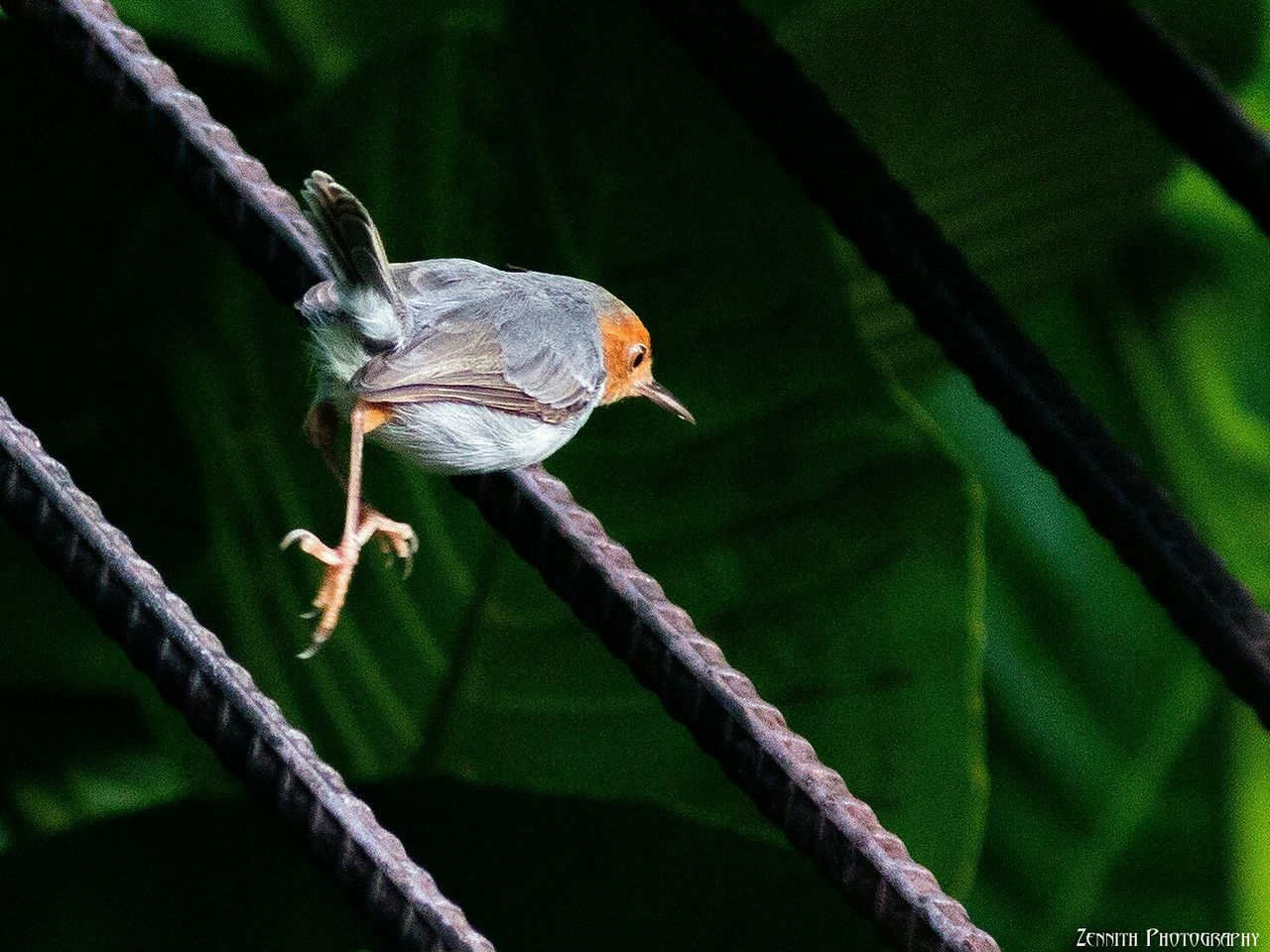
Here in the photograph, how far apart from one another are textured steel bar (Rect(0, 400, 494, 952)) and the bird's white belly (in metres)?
0.27

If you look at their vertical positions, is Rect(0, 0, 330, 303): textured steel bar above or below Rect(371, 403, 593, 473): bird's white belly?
above

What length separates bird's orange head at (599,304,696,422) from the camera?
43.0 inches

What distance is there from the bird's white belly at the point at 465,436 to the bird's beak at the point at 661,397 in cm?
19

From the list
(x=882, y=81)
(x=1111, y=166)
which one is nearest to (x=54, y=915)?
(x=882, y=81)

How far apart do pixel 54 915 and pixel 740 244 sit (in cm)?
78

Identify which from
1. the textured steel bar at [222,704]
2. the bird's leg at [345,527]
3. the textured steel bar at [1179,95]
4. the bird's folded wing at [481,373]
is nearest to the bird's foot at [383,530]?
the bird's leg at [345,527]

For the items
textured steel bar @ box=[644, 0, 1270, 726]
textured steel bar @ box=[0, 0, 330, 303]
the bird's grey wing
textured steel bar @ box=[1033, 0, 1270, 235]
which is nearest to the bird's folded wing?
the bird's grey wing

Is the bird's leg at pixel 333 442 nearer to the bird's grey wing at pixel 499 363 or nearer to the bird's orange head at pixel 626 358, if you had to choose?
the bird's grey wing at pixel 499 363

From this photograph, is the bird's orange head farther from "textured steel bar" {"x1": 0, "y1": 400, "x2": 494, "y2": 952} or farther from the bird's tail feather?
"textured steel bar" {"x1": 0, "y1": 400, "x2": 494, "y2": 952}

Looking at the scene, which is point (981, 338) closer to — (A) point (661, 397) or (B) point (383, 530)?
(A) point (661, 397)

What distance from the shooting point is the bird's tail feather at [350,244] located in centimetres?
83

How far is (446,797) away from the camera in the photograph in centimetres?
118

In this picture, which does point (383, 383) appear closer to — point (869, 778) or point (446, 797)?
point (446, 797)

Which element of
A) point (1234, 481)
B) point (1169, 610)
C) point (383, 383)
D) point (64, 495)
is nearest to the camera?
point (64, 495)
